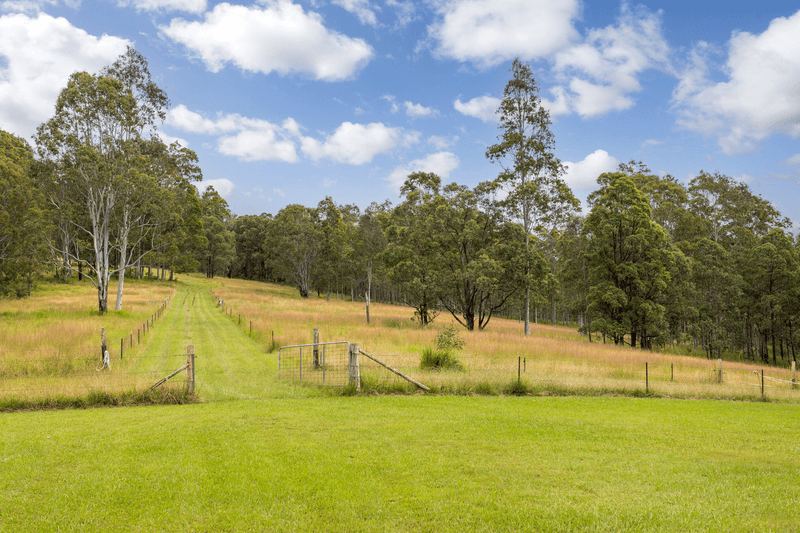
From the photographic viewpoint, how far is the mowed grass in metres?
5.36

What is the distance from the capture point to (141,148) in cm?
3591

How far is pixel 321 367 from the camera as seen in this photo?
16.8 metres

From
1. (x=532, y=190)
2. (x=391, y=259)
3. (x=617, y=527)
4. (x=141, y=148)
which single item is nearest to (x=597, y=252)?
(x=532, y=190)

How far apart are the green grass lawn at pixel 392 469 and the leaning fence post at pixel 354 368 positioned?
1.69 metres

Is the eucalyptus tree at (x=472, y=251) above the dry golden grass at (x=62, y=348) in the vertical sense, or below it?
above

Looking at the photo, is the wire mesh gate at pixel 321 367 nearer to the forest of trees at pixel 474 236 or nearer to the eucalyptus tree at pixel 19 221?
the forest of trees at pixel 474 236

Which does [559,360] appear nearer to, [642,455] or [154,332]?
[642,455]

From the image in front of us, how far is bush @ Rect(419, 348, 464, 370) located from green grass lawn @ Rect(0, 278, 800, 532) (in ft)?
16.4

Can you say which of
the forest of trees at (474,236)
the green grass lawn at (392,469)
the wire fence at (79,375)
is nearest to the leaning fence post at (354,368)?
the green grass lawn at (392,469)

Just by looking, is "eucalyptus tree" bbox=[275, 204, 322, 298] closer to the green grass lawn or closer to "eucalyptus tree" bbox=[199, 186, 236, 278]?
"eucalyptus tree" bbox=[199, 186, 236, 278]

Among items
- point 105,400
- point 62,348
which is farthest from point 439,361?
point 62,348

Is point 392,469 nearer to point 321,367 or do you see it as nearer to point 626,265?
point 321,367

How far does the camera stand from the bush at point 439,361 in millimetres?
16891

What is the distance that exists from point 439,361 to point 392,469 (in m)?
10.4
